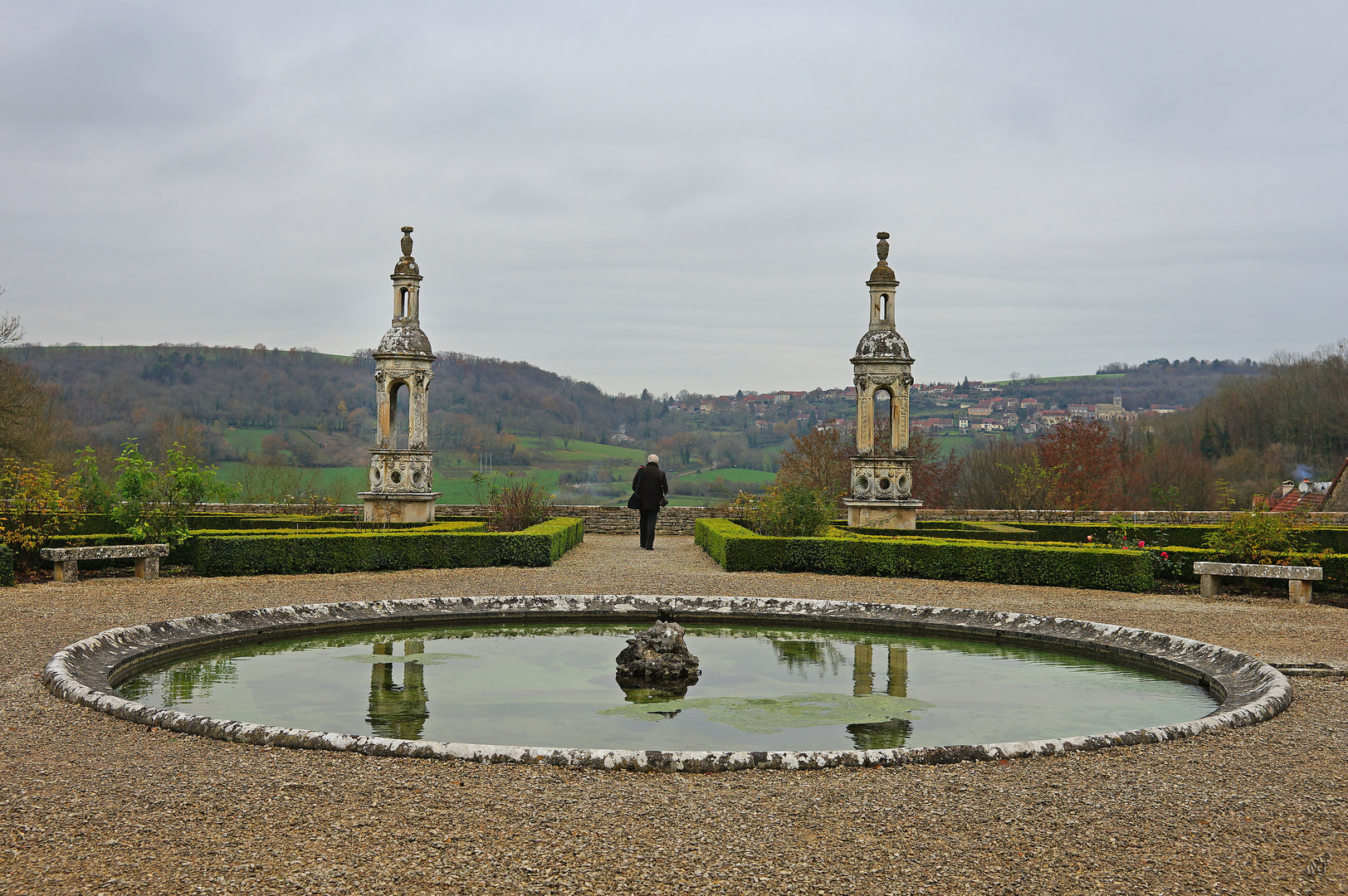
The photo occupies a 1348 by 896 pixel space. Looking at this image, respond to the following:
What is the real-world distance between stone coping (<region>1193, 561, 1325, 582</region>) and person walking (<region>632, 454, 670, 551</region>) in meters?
8.54

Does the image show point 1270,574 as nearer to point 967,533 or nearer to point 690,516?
point 967,533

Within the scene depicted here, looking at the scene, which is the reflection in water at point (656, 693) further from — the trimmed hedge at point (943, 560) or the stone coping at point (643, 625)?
the trimmed hedge at point (943, 560)

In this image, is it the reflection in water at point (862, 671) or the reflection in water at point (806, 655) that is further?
the reflection in water at point (806, 655)

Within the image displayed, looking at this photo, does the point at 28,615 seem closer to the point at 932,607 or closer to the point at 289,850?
the point at 289,850

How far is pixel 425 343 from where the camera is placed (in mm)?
19859

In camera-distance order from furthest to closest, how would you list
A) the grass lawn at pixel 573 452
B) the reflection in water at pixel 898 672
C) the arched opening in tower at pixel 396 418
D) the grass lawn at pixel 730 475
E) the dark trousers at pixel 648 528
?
the grass lawn at pixel 573 452
the grass lawn at pixel 730 475
the arched opening in tower at pixel 396 418
the dark trousers at pixel 648 528
the reflection in water at pixel 898 672

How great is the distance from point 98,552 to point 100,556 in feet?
0.23

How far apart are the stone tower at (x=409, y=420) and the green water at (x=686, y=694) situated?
9.83m

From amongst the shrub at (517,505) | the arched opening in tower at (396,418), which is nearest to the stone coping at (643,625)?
the shrub at (517,505)

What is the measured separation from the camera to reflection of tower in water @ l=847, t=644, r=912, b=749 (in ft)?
20.3

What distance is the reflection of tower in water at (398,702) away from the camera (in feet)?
20.9

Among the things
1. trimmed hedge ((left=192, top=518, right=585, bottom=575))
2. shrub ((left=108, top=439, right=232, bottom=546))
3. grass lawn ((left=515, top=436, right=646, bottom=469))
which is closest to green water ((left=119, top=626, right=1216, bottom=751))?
trimmed hedge ((left=192, top=518, right=585, bottom=575))

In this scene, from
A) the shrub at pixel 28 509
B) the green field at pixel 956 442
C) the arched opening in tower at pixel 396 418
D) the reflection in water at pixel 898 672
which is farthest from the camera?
the green field at pixel 956 442

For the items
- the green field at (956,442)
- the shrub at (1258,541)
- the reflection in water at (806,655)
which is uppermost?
the green field at (956,442)
